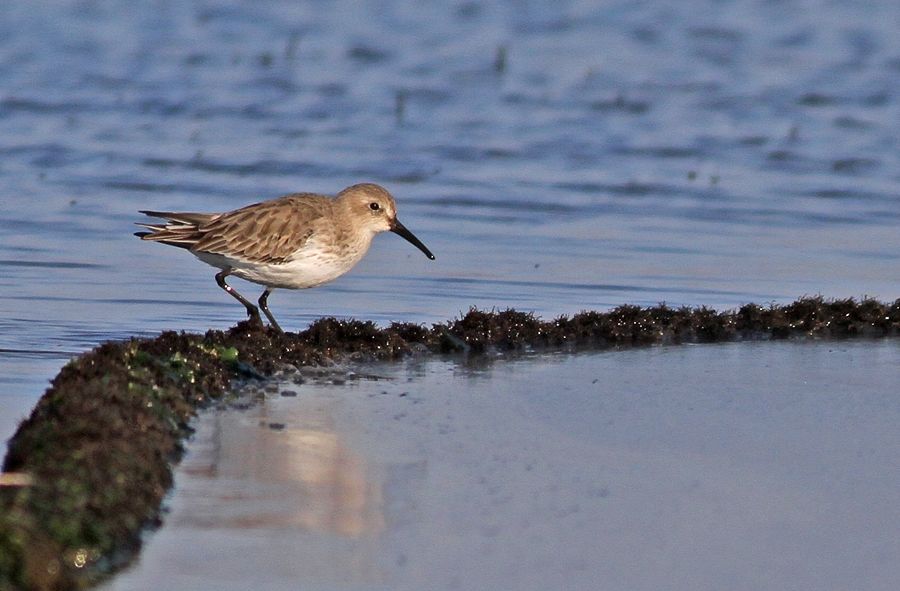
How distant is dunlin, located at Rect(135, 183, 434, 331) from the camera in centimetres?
741

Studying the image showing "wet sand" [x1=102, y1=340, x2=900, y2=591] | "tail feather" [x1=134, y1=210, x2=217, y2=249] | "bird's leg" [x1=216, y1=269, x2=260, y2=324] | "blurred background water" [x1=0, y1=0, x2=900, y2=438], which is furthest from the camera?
"blurred background water" [x1=0, y1=0, x2=900, y2=438]

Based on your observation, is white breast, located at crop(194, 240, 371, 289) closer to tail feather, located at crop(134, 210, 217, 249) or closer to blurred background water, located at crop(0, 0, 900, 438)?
tail feather, located at crop(134, 210, 217, 249)

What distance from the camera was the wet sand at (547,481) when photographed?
409 cm

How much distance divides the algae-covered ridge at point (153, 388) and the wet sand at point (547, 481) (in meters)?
0.13

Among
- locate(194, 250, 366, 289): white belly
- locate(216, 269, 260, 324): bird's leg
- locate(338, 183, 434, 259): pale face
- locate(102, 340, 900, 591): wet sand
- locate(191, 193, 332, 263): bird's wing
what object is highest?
locate(338, 183, 434, 259): pale face

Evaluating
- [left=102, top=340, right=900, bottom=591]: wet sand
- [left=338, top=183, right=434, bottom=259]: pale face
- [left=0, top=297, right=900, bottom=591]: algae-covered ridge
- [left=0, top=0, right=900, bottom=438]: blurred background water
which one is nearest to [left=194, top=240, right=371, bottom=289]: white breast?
[left=338, top=183, right=434, bottom=259]: pale face

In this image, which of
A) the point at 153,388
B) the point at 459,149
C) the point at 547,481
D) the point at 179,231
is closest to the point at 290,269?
the point at 179,231

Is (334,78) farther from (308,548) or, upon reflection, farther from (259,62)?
(308,548)

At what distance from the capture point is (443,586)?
12.9ft

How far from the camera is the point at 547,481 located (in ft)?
16.0

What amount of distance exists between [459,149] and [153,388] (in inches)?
334

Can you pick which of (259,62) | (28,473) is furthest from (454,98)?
(28,473)

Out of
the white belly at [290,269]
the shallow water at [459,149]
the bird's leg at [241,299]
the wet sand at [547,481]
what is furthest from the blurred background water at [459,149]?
the wet sand at [547,481]

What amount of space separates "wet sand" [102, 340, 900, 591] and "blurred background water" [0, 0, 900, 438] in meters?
1.46
